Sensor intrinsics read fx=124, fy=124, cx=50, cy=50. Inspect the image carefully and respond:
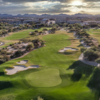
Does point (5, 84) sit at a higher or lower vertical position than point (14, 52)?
lower

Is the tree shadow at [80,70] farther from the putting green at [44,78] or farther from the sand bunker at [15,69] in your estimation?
the sand bunker at [15,69]

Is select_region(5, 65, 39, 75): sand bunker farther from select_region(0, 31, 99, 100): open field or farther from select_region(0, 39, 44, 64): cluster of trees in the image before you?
select_region(0, 39, 44, 64): cluster of trees

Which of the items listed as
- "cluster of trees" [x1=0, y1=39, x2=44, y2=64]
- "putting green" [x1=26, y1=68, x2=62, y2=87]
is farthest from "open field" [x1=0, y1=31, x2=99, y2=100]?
"cluster of trees" [x1=0, y1=39, x2=44, y2=64]

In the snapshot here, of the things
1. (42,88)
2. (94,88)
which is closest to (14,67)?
(42,88)

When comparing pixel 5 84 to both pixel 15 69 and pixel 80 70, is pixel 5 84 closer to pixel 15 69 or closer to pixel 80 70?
pixel 15 69

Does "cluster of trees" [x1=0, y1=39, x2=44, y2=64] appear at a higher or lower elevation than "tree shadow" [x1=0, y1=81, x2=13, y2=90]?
higher

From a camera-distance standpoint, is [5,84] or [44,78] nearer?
[5,84]

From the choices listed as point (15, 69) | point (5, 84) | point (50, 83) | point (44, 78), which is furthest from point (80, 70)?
point (5, 84)
